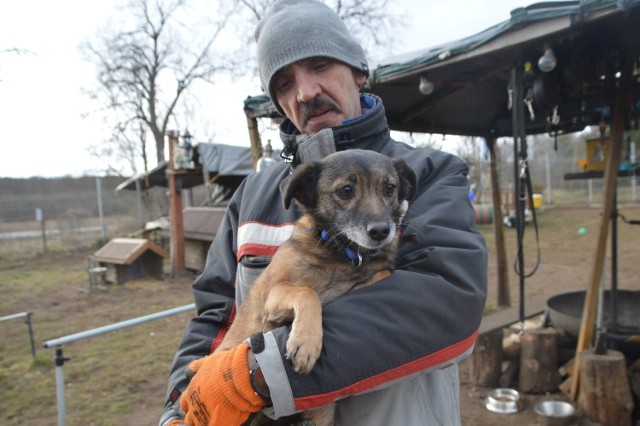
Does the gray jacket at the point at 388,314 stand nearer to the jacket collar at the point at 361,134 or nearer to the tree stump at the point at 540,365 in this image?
the jacket collar at the point at 361,134

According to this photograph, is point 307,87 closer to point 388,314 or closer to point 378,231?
point 378,231

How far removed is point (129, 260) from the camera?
1235cm

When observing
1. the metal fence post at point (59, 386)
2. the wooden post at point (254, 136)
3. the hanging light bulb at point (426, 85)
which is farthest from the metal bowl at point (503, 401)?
the wooden post at point (254, 136)

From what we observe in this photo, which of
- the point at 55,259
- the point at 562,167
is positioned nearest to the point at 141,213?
the point at 55,259

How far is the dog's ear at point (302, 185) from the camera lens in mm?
2100

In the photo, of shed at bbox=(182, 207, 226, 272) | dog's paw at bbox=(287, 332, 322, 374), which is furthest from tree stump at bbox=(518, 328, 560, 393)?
shed at bbox=(182, 207, 226, 272)

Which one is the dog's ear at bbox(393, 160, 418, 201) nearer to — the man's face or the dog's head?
the dog's head

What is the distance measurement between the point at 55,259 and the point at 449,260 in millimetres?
19032

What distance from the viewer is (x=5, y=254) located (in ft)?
52.4

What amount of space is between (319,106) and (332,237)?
68cm

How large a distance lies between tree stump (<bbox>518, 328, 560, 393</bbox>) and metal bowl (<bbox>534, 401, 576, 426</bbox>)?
1.79ft

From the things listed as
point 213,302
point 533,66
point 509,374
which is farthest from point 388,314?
point 509,374

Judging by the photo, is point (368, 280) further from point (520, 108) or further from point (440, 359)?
point (520, 108)

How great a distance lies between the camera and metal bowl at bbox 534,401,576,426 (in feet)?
15.3
